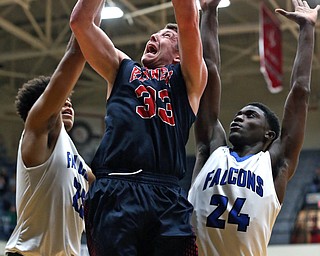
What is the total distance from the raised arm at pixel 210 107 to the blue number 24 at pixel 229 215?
0.35m

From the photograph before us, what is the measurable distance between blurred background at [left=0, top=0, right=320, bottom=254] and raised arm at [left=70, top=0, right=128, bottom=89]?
10.8 meters

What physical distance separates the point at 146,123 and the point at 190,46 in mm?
426

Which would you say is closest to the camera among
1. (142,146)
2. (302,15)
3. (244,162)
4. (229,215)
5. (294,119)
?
(142,146)

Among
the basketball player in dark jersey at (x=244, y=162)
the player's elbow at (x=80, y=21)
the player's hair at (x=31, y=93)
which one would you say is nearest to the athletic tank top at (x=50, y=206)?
the player's hair at (x=31, y=93)

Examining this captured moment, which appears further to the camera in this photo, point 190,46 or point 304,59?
point 304,59

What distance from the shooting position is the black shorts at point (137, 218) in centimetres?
322

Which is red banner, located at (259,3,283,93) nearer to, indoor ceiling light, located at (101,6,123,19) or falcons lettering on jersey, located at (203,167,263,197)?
indoor ceiling light, located at (101,6,123,19)

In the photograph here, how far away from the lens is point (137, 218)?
323cm

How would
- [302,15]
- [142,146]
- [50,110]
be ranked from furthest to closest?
1. [302,15]
2. [50,110]
3. [142,146]

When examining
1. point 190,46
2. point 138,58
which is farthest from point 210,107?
point 138,58

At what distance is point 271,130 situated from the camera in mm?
4730

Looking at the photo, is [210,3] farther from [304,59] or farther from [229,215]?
[229,215]

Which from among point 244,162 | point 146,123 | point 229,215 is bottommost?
point 229,215

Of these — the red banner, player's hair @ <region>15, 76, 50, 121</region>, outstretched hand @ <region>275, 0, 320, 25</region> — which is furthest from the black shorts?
the red banner
